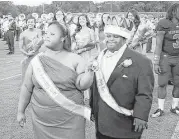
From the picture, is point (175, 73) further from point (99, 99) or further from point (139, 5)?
point (139, 5)

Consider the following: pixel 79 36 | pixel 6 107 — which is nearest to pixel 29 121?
pixel 6 107

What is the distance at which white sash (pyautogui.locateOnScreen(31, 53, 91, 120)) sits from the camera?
3059 mm

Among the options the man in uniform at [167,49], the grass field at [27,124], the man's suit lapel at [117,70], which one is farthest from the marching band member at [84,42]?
the man's suit lapel at [117,70]

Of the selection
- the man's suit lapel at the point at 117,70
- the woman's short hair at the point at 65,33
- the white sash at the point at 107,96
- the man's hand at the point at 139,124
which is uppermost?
the woman's short hair at the point at 65,33

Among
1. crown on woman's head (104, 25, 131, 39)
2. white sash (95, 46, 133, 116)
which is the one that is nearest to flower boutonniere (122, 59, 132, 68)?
white sash (95, 46, 133, 116)

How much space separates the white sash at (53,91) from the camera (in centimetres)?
306

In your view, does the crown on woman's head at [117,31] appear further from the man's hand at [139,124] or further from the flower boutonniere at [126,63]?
the man's hand at [139,124]

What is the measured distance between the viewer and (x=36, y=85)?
10.6 ft

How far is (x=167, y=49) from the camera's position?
18.9 ft

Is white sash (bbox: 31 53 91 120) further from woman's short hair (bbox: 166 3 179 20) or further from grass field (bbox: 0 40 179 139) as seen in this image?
woman's short hair (bbox: 166 3 179 20)

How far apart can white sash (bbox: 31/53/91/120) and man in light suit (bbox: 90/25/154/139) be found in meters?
0.26

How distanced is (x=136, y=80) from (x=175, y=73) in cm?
292

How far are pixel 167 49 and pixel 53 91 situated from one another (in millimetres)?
3216

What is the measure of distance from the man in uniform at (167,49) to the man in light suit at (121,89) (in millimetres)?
2520
